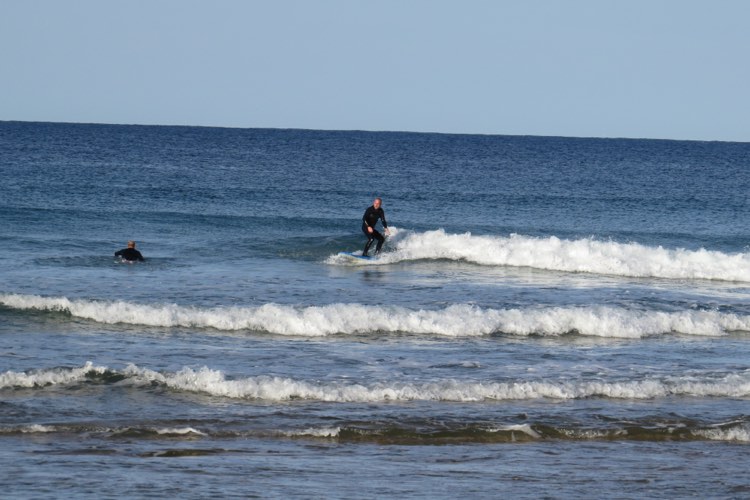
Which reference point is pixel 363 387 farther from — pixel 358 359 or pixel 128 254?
pixel 128 254

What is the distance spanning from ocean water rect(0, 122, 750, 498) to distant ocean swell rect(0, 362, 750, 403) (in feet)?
0.11

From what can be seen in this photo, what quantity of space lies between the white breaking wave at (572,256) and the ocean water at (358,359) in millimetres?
93

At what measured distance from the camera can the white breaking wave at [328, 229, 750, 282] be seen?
26.0 meters

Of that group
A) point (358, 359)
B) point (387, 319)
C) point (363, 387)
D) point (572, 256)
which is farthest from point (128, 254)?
point (363, 387)

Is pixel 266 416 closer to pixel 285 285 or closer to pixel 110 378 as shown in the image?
pixel 110 378

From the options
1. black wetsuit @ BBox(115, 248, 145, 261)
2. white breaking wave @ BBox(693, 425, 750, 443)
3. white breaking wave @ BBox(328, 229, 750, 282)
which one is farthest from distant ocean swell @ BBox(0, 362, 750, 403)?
white breaking wave @ BBox(328, 229, 750, 282)

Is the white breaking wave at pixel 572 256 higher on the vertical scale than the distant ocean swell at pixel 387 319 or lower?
higher

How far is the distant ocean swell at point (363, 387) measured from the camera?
12.8 metres

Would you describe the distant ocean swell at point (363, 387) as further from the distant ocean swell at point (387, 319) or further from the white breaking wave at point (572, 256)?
the white breaking wave at point (572, 256)

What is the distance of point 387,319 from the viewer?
17734 mm

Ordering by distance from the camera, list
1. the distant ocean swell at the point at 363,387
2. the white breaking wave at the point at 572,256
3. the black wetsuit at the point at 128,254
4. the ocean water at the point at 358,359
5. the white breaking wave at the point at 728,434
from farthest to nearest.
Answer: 1. the white breaking wave at the point at 572,256
2. the black wetsuit at the point at 128,254
3. the distant ocean swell at the point at 363,387
4. the white breaking wave at the point at 728,434
5. the ocean water at the point at 358,359

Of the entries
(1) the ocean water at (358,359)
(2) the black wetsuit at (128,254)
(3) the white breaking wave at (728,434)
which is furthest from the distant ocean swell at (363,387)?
(2) the black wetsuit at (128,254)

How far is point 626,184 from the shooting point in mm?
59750

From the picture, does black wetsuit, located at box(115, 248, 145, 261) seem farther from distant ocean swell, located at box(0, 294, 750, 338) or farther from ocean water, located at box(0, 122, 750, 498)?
distant ocean swell, located at box(0, 294, 750, 338)
